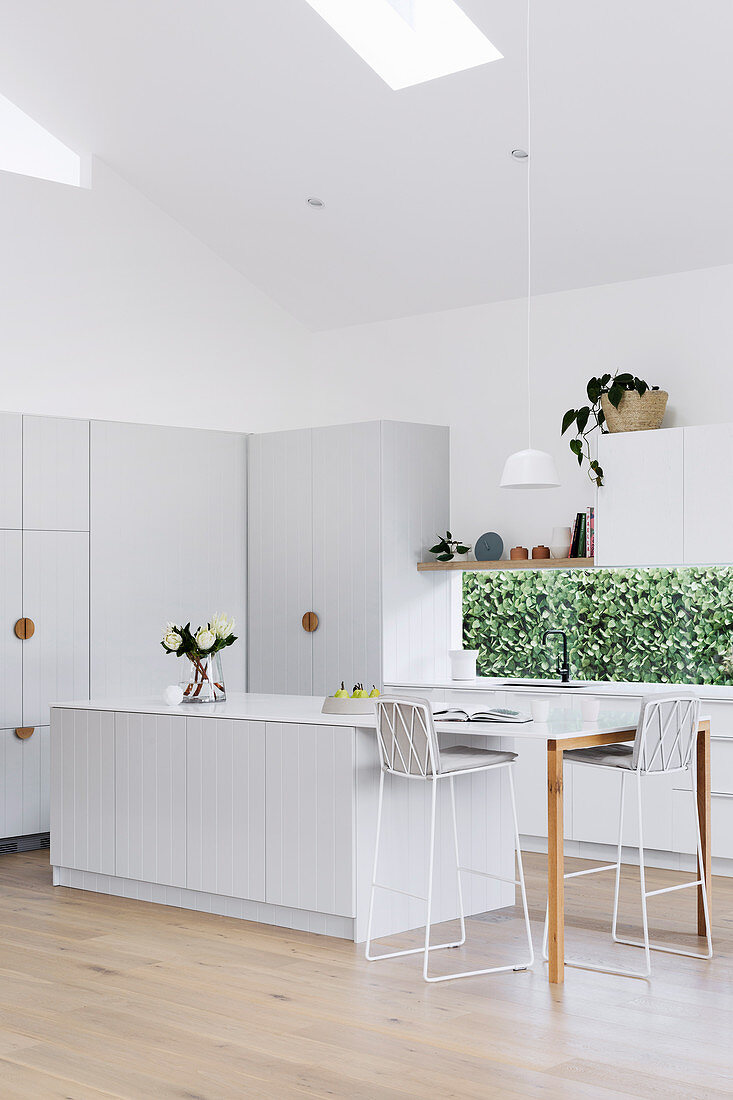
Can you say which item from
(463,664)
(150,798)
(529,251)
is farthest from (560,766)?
(529,251)

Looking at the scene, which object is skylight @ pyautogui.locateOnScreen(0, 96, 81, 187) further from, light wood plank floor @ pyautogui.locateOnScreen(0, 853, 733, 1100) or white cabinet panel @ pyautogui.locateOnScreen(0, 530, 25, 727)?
light wood plank floor @ pyautogui.locateOnScreen(0, 853, 733, 1100)

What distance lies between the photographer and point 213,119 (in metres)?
6.34

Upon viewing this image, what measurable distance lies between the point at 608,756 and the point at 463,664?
2.40 meters

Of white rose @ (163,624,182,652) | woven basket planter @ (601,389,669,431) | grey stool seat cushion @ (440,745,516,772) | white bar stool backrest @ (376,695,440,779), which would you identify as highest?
woven basket planter @ (601,389,669,431)

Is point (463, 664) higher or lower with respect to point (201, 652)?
lower

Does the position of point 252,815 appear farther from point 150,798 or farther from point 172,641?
point 172,641

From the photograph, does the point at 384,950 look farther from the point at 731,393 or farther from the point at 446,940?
the point at 731,393

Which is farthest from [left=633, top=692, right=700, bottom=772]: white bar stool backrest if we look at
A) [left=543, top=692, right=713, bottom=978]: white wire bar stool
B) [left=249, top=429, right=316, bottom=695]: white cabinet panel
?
[left=249, top=429, right=316, bottom=695]: white cabinet panel

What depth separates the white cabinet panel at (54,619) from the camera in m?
6.48

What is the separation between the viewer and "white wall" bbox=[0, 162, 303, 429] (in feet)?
22.1

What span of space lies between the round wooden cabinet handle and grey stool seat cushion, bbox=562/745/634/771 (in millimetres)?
3048

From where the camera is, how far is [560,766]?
4.11m

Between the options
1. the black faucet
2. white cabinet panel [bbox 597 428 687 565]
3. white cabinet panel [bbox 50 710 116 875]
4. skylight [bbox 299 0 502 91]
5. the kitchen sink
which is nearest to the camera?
white cabinet panel [bbox 50 710 116 875]

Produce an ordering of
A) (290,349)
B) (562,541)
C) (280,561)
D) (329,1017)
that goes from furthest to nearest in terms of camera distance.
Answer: (290,349), (280,561), (562,541), (329,1017)
